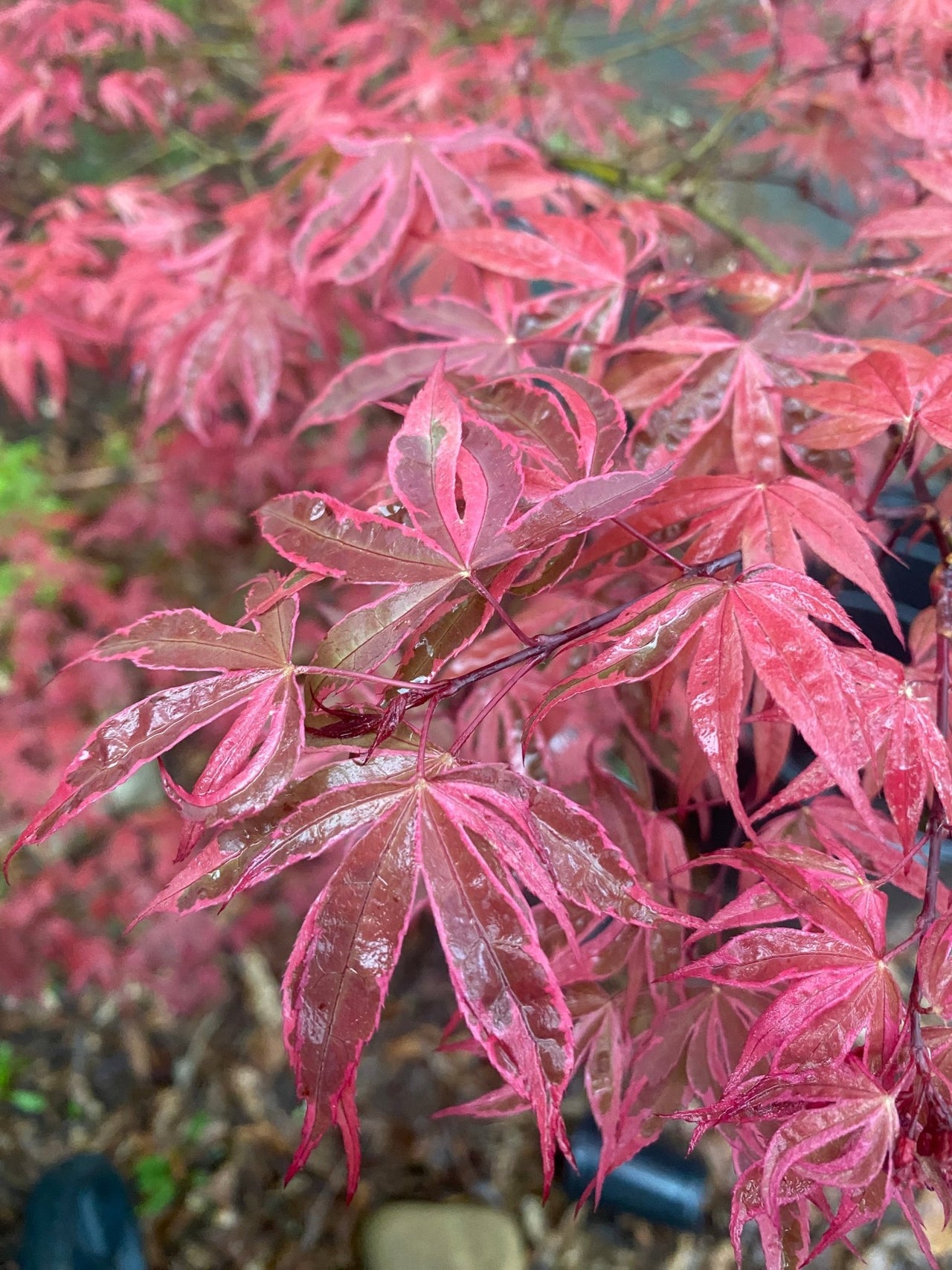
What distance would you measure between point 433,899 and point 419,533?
212 millimetres

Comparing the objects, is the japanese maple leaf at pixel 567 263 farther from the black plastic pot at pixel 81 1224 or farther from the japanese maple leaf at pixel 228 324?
the black plastic pot at pixel 81 1224

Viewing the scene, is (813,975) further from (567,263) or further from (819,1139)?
(567,263)

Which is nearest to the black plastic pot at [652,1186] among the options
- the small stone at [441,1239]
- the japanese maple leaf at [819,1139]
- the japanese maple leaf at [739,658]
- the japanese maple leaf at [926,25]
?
the small stone at [441,1239]

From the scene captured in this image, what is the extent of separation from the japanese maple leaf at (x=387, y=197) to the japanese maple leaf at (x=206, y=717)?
0.49m

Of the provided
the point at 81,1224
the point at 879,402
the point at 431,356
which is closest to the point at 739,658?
the point at 879,402

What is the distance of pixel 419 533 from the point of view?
46 centimetres

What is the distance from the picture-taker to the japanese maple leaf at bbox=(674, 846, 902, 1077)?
45 cm

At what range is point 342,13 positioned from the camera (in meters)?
1.75

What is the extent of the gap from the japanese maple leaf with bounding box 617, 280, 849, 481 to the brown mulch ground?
3.94 feet

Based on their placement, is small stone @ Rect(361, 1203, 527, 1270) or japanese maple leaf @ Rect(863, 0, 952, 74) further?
small stone @ Rect(361, 1203, 527, 1270)

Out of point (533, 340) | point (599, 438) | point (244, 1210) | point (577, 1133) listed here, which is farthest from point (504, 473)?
point (244, 1210)

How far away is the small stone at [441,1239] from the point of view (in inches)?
53.1

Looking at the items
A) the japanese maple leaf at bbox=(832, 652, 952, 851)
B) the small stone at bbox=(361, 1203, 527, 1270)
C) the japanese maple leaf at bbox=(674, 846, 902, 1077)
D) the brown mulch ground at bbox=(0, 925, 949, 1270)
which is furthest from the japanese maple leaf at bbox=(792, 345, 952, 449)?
the small stone at bbox=(361, 1203, 527, 1270)

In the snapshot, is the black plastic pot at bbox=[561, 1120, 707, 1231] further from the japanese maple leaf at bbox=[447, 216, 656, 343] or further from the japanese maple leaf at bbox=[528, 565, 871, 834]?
the japanese maple leaf at bbox=[447, 216, 656, 343]
